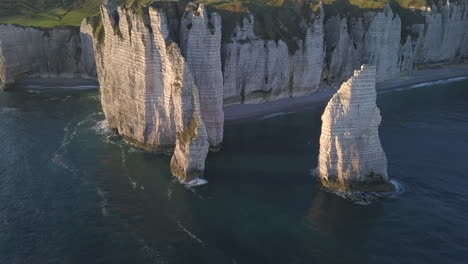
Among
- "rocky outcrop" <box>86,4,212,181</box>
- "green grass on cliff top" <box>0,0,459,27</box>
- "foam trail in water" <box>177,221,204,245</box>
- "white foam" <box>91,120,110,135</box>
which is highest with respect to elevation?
"green grass on cliff top" <box>0,0,459,27</box>

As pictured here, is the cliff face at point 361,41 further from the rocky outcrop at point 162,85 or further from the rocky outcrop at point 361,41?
A: the rocky outcrop at point 162,85

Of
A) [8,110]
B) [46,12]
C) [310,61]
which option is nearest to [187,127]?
[310,61]

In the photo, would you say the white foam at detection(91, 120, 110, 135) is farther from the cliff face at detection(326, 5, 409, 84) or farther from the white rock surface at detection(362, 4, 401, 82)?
the white rock surface at detection(362, 4, 401, 82)

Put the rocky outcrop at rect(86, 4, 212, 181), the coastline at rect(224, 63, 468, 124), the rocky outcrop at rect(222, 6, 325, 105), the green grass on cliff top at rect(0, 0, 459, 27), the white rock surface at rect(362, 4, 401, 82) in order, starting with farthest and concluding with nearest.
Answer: the green grass on cliff top at rect(0, 0, 459, 27) → the white rock surface at rect(362, 4, 401, 82) → the coastline at rect(224, 63, 468, 124) → the rocky outcrop at rect(222, 6, 325, 105) → the rocky outcrop at rect(86, 4, 212, 181)

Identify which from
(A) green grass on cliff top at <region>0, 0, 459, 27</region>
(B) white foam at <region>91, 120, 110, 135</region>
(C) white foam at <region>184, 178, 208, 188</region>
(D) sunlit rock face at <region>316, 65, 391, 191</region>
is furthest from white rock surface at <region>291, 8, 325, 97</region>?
(C) white foam at <region>184, 178, 208, 188</region>

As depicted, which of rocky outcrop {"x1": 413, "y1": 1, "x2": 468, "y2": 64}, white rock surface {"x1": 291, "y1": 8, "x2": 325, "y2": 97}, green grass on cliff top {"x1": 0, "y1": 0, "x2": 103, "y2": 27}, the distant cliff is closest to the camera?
the distant cliff

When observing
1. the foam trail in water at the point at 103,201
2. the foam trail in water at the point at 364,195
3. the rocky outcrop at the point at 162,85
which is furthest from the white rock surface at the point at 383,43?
the foam trail in water at the point at 103,201
